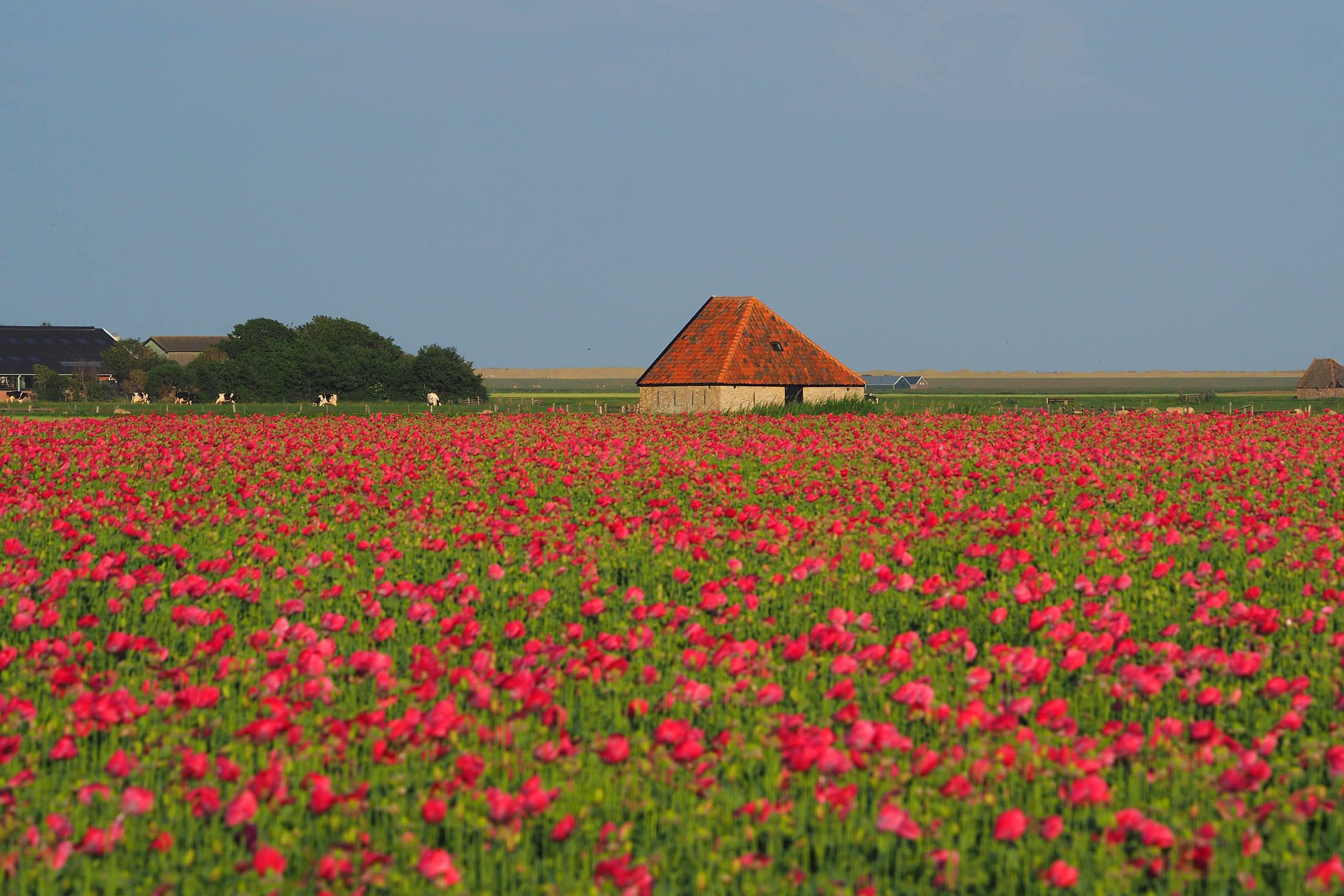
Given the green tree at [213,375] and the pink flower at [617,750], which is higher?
the green tree at [213,375]

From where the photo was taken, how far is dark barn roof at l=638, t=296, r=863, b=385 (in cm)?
5212

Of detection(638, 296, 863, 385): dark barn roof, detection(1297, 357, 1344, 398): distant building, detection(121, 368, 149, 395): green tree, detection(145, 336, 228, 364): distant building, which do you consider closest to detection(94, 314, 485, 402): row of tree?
detection(121, 368, 149, 395): green tree

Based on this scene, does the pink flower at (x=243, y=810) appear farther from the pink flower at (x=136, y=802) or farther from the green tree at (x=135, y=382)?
the green tree at (x=135, y=382)

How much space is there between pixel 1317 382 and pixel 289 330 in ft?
363

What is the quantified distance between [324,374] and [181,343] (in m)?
93.3

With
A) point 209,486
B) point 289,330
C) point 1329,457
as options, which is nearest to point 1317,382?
point 289,330

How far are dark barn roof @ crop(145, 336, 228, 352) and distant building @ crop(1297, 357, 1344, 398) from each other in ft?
470

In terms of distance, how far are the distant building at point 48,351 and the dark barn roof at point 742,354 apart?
88.7 m

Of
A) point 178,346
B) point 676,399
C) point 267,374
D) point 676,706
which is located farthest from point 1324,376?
point 178,346

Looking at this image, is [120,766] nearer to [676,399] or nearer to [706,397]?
[706,397]

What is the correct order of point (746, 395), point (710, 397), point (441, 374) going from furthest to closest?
point (441, 374) → point (746, 395) → point (710, 397)

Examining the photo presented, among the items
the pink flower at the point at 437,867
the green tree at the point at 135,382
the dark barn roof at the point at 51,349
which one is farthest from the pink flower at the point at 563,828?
the dark barn roof at the point at 51,349

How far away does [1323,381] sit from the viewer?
12206 centimetres

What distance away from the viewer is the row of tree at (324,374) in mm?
92000
